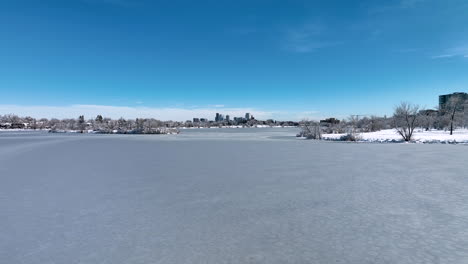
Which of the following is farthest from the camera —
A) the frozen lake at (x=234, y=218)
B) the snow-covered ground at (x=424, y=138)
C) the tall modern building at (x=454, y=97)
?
the tall modern building at (x=454, y=97)

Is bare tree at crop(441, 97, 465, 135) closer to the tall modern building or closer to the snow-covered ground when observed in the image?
the tall modern building

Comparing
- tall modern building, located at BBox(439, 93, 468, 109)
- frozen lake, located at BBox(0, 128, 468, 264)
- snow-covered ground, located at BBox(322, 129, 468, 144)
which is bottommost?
frozen lake, located at BBox(0, 128, 468, 264)

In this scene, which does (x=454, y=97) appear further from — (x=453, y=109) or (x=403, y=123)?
(x=403, y=123)

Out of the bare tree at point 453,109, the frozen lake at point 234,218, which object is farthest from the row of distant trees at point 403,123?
the frozen lake at point 234,218

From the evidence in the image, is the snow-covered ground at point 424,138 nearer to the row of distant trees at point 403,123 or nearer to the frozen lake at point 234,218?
the row of distant trees at point 403,123

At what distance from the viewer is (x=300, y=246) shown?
14.7ft

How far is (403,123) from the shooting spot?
125ft

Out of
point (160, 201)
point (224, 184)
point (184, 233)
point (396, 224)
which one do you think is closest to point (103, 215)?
point (160, 201)

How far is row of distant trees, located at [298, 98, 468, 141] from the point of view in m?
37.2

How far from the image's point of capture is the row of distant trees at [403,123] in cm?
3724

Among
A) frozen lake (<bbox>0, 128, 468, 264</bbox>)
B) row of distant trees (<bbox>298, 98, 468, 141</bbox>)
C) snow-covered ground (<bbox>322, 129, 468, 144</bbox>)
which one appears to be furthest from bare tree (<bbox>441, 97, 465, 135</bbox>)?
frozen lake (<bbox>0, 128, 468, 264</bbox>)

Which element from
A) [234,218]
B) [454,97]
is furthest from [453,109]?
[234,218]

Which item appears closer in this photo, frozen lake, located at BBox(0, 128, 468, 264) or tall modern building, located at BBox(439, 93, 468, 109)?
frozen lake, located at BBox(0, 128, 468, 264)

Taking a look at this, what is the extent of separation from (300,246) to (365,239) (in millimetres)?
1219
